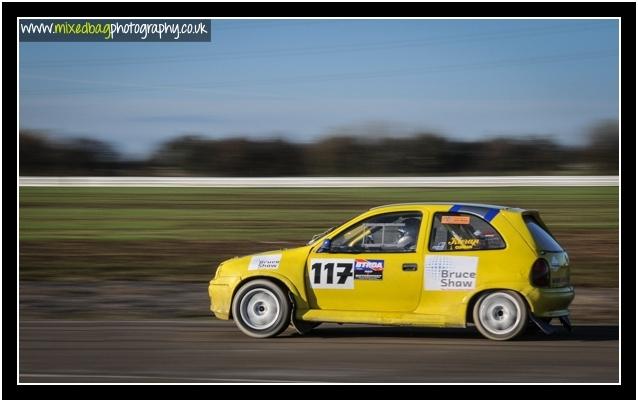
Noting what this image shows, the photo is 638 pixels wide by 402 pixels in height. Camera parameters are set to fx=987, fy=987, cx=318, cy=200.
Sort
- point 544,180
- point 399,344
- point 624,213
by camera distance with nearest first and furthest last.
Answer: point 399,344, point 624,213, point 544,180

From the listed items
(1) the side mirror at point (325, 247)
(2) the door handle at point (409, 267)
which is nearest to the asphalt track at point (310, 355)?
(2) the door handle at point (409, 267)

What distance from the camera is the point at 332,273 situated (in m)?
10.4

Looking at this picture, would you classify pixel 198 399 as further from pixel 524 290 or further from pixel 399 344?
pixel 524 290

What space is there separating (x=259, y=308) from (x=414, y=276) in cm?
172

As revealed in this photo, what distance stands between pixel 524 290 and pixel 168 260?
1038 centimetres

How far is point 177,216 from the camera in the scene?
85.1 ft

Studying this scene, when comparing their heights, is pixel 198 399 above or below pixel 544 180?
below

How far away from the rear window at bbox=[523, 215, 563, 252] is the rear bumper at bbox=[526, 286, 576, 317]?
0.45m

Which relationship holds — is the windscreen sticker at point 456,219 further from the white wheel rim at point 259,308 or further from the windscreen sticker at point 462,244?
the white wheel rim at point 259,308

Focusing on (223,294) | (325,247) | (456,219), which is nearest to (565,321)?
(456,219)

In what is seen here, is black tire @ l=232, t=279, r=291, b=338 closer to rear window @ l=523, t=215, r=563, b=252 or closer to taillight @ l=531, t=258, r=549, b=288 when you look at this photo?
taillight @ l=531, t=258, r=549, b=288

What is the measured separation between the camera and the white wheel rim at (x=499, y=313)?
396 inches

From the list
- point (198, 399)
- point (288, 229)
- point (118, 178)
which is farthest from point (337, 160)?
point (198, 399)

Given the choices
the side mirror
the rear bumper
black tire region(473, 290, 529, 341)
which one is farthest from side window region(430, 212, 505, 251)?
the side mirror
